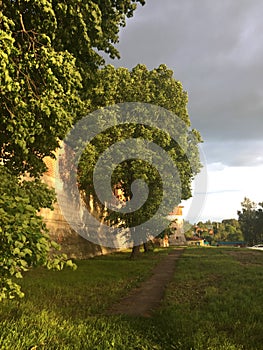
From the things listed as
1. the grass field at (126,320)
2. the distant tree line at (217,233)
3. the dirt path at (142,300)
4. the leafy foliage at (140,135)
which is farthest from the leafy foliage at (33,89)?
the distant tree line at (217,233)

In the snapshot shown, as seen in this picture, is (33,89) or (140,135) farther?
(140,135)

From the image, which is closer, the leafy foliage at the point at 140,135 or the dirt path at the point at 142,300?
the dirt path at the point at 142,300

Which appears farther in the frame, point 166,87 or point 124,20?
point 166,87

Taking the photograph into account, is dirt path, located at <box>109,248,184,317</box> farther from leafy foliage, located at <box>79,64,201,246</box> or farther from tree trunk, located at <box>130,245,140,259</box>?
tree trunk, located at <box>130,245,140,259</box>

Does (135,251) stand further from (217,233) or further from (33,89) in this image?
(217,233)

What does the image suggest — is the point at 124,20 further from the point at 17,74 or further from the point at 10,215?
the point at 10,215

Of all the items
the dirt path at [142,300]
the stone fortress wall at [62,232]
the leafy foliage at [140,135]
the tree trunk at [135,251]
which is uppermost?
the leafy foliage at [140,135]

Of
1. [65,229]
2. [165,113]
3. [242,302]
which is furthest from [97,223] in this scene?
[242,302]

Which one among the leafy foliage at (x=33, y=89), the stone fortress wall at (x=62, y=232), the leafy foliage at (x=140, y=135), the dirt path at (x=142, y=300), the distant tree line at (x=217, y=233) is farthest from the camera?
the distant tree line at (x=217, y=233)

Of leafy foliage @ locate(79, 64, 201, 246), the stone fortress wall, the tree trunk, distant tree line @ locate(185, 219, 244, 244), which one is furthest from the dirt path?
distant tree line @ locate(185, 219, 244, 244)

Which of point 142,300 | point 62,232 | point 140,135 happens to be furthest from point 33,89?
point 140,135

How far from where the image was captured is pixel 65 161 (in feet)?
78.1

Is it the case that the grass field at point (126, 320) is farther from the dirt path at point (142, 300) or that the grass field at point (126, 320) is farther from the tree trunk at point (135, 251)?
the tree trunk at point (135, 251)

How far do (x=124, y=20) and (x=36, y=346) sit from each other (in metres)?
8.45
